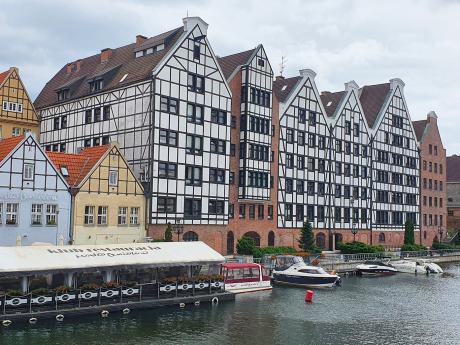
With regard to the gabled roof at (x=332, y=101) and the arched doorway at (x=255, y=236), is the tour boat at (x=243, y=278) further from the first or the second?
the gabled roof at (x=332, y=101)

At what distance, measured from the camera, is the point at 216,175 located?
56.7 metres

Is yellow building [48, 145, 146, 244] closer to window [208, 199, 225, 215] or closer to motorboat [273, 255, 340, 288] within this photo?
window [208, 199, 225, 215]

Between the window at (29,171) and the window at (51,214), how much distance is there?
2637 millimetres

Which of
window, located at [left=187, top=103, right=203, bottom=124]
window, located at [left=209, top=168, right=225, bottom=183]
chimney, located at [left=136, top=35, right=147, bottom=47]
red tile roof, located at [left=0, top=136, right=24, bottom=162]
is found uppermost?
chimney, located at [left=136, top=35, right=147, bottom=47]

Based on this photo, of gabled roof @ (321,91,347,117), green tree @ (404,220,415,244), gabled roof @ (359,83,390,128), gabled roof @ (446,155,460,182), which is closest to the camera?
gabled roof @ (321,91,347,117)

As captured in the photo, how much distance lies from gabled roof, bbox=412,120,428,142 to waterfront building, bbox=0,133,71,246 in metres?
64.5

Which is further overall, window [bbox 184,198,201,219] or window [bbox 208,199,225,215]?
window [bbox 208,199,225,215]

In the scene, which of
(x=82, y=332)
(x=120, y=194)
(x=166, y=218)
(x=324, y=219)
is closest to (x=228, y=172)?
(x=166, y=218)

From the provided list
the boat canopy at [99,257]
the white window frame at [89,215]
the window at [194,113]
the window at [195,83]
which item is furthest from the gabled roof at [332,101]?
the boat canopy at [99,257]

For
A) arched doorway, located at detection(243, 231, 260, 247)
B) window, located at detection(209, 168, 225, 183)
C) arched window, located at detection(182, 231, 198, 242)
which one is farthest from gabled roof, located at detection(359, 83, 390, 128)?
arched window, located at detection(182, 231, 198, 242)

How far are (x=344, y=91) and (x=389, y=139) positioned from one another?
463 inches

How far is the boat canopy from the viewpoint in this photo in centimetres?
3175

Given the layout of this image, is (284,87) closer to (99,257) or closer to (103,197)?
(103,197)

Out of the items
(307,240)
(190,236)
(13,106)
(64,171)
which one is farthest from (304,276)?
(13,106)
